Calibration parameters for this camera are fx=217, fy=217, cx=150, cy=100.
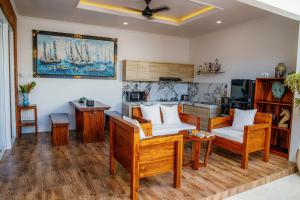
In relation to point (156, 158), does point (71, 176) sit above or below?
below

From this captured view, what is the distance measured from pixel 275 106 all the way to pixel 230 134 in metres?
1.42

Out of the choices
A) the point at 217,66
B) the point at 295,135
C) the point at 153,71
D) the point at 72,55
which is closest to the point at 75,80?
the point at 72,55

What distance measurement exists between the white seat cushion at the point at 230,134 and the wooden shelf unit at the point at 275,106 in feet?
2.84

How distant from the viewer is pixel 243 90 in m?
4.70

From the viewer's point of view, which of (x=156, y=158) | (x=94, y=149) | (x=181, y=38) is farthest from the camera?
(x=181, y=38)

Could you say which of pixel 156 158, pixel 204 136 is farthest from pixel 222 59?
pixel 156 158

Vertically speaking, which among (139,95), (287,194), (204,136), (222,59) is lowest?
(287,194)

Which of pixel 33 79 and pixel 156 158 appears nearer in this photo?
pixel 156 158

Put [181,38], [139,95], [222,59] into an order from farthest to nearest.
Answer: [181,38] < [139,95] < [222,59]

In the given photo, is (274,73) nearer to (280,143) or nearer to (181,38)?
(280,143)

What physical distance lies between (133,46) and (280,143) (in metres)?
4.40

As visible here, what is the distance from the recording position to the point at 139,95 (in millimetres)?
6297

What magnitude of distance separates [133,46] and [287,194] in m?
5.00

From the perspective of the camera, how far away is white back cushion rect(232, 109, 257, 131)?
12.9 ft
